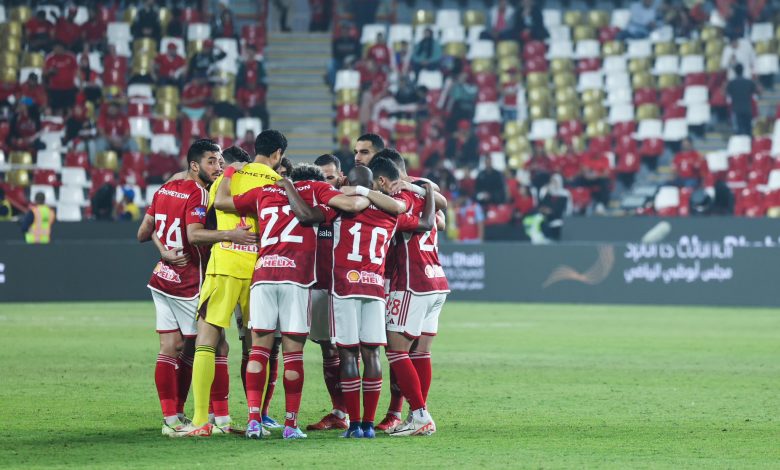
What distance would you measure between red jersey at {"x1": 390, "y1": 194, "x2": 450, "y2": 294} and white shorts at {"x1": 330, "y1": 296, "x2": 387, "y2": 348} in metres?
0.52

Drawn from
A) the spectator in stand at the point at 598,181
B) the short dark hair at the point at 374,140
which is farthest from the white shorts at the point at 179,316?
the spectator in stand at the point at 598,181

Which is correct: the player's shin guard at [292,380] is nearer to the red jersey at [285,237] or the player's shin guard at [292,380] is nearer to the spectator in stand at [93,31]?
the red jersey at [285,237]

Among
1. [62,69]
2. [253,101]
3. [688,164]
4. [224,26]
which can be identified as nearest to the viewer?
[688,164]

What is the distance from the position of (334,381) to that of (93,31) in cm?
2242

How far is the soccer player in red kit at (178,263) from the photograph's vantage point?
8.92 meters

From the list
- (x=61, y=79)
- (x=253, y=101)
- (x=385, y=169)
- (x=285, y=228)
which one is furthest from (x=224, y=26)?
(x=285, y=228)

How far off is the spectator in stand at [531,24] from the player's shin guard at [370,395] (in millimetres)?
23819

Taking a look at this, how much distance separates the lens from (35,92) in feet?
92.2

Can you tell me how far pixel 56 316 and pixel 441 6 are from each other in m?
15.8

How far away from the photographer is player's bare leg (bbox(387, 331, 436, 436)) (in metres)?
8.74

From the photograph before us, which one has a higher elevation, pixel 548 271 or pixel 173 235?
pixel 173 235

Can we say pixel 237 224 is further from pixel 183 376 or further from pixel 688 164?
pixel 688 164

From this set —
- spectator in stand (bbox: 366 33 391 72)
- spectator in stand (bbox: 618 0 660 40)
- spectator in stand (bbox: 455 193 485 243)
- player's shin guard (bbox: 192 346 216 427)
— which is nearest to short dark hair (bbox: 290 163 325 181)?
player's shin guard (bbox: 192 346 216 427)

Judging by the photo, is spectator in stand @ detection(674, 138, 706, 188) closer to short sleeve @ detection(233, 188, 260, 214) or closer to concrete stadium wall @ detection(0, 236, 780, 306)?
concrete stadium wall @ detection(0, 236, 780, 306)
